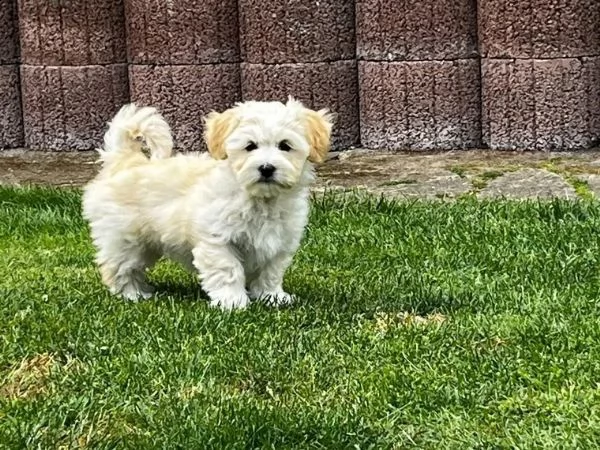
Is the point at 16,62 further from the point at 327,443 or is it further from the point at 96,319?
the point at 327,443

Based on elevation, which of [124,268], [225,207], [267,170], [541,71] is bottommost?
[124,268]

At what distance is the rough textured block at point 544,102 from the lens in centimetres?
816

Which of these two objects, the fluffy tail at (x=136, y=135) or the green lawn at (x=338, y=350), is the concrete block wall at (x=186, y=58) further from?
the fluffy tail at (x=136, y=135)

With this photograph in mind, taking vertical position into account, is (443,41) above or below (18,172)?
above

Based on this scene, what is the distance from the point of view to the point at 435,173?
7.83 metres

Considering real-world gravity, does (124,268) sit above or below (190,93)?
below

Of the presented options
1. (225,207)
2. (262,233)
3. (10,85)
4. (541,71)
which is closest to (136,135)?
(225,207)

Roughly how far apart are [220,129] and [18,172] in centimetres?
367

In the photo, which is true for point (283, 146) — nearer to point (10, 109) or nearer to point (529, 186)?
point (529, 186)

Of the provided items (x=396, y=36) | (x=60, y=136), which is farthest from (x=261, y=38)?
(x=60, y=136)

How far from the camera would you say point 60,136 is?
9.00 meters

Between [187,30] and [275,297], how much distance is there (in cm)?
378

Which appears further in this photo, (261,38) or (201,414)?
(261,38)

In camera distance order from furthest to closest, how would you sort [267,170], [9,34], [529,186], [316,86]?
[9,34] < [316,86] < [529,186] < [267,170]
